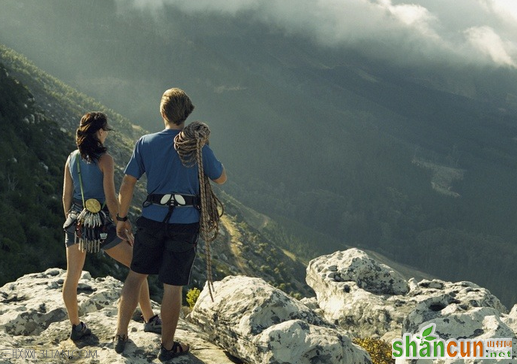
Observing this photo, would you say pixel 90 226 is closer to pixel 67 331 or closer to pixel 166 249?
pixel 166 249

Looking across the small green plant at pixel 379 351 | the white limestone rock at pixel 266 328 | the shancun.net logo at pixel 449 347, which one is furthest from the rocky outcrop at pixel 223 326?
the small green plant at pixel 379 351

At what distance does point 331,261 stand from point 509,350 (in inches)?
468

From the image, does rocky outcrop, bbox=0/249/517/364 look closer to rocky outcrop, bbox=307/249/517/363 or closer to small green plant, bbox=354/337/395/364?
rocky outcrop, bbox=307/249/517/363

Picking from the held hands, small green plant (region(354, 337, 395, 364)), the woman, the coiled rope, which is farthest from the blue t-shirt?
small green plant (region(354, 337, 395, 364))

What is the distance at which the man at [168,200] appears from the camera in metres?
8.39

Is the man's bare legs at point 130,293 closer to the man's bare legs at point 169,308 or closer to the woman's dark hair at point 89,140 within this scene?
the man's bare legs at point 169,308

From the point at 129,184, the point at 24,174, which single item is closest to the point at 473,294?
the point at 129,184

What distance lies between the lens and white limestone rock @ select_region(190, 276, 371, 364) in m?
9.08

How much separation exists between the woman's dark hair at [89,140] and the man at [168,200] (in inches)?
34.9

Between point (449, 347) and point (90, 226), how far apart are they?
6.77 m

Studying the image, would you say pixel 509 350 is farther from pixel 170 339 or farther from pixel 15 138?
pixel 15 138

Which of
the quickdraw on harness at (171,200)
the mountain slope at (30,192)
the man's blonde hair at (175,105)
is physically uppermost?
the man's blonde hair at (175,105)

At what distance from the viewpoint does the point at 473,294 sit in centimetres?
1482

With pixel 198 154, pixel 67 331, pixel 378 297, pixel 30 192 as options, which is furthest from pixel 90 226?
pixel 30 192
